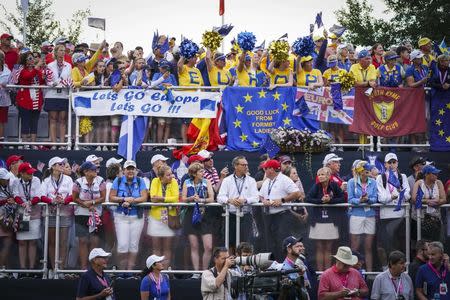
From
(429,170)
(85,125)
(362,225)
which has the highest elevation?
(85,125)

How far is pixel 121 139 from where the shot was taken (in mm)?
27859

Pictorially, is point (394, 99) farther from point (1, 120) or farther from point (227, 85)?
point (1, 120)

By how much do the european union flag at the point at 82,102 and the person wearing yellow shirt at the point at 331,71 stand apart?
16.1 feet

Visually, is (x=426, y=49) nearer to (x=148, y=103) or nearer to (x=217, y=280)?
(x=148, y=103)

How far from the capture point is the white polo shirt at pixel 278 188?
23.7 m

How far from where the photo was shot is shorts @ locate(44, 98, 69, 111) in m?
27.9

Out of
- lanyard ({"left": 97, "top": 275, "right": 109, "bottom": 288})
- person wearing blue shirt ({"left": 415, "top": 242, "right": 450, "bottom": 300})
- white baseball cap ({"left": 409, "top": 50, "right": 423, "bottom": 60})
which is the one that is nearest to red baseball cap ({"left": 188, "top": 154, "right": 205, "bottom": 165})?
lanyard ({"left": 97, "top": 275, "right": 109, "bottom": 288})

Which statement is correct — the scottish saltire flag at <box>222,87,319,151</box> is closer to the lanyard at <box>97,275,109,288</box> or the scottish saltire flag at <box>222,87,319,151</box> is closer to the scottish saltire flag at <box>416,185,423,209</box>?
the scottish saltire flag at <box>416,185,423,209</box>

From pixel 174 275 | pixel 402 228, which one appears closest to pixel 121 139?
pixel 174 275

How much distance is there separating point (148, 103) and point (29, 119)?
2.45m

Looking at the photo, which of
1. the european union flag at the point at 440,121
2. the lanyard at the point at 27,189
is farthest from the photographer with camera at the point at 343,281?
the european union flag at the point at 440,121

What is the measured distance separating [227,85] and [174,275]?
5.97 meters

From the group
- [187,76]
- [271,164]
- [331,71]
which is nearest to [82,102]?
[187,76]

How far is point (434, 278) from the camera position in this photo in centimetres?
2230
